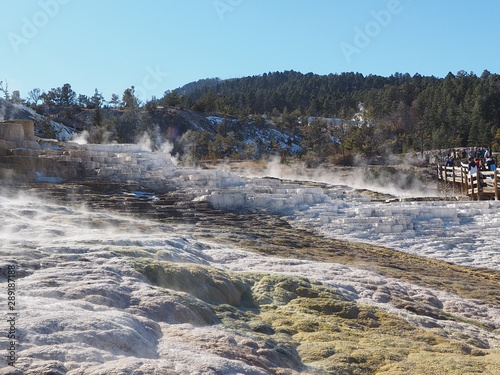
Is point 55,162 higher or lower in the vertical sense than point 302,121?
lower

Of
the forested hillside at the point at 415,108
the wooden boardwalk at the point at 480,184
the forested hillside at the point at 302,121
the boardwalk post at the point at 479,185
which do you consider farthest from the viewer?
the forested hillside at the point at 415,108

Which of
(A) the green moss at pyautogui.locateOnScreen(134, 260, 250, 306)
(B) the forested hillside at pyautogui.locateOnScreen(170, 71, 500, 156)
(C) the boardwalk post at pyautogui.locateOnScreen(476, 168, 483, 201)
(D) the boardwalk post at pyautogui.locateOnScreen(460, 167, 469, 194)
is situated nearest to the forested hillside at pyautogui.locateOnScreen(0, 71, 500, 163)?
(B) the forested hillside at pyautogui.locateOnScreen(170, 71, 500, 156)

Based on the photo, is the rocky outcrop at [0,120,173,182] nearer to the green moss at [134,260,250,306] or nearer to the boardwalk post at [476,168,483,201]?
the boardwalk post at [476,168,483,201]

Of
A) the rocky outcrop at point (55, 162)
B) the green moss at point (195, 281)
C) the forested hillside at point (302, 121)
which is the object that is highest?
the forested hillside at point (302, 121)

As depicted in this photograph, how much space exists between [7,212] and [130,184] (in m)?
6.63

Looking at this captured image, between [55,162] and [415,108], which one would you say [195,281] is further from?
[415,108]

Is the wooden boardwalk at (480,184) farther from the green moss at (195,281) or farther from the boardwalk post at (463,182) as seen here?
the green moss at (195,281)

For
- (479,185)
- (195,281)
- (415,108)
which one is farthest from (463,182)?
(415,108)

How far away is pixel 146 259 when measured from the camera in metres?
5.07

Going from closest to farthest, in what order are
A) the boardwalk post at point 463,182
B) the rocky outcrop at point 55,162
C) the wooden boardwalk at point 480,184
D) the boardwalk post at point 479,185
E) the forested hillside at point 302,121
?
the rocky outcrop at point 55,162 < the wooden boardwalk at point 480,184 < the boardwalk post at point 479,185 < the boardwalk post at point 463,182 < the forested hillside at point 302,121

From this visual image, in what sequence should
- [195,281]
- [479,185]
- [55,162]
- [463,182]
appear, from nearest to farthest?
[195,281] < [55,162] < [479,185] < [463,182]

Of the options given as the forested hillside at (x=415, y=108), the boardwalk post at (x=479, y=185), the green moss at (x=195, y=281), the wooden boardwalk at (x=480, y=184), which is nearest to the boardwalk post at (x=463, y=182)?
the wooden boardwalk at (x=480, y=184)

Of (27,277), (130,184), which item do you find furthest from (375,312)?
(130,184)

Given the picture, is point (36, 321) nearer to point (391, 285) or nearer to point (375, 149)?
point (391, 285)
